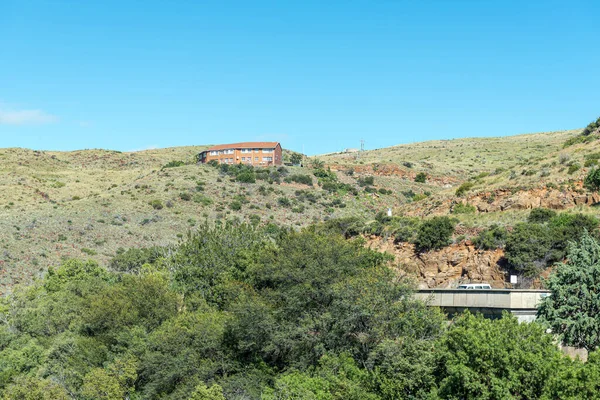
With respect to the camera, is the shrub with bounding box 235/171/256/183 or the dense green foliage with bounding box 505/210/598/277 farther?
the shrub with bounding box 235/171/256/183

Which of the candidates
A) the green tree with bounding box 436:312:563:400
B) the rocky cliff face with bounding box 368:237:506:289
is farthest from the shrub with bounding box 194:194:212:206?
the green tree with bounding box 436:312:563:400

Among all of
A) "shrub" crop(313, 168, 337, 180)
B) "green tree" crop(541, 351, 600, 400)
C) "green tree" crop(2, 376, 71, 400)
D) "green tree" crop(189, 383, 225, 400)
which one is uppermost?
"shrub" crop(313, 168, 337, 180)

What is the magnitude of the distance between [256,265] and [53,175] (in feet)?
320

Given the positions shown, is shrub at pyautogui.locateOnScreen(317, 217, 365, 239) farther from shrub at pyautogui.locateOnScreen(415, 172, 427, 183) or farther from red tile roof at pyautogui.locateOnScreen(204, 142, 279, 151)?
red tile roof at pyautogui.locateOnScreen(204, 142, 279, 151)

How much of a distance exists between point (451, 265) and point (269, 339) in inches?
801

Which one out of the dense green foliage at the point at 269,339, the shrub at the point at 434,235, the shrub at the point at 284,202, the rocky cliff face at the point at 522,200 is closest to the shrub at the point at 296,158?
the shrub at the point at 284,202

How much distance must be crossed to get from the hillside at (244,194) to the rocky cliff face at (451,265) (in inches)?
12.6

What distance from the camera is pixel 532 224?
51.4 m

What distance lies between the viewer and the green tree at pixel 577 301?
28.4 meters

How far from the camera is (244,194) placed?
103m

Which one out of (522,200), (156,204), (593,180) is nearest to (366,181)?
(156,204)

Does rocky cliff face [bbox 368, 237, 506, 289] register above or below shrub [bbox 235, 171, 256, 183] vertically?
below

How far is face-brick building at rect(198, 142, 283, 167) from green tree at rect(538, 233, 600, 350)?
94216mm

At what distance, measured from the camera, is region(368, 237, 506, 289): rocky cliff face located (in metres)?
50.3
